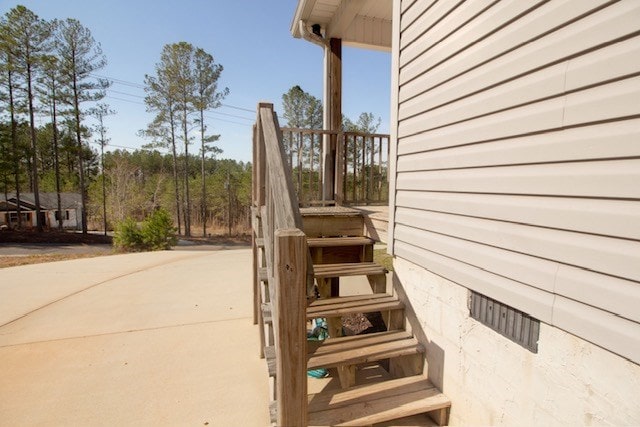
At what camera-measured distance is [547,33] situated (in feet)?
4.67

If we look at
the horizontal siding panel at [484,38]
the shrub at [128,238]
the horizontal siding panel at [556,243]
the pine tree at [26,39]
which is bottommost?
the shrub at [128,238]

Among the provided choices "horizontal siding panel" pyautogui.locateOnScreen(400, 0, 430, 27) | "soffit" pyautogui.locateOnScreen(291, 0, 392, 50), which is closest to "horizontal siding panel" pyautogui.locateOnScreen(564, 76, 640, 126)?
"horizontal siding panel" pyautogui.locateOnScreen(400, 0, 430, 27)

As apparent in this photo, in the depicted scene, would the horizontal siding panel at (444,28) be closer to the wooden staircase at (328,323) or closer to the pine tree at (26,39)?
the wooden staircase at (328,323)

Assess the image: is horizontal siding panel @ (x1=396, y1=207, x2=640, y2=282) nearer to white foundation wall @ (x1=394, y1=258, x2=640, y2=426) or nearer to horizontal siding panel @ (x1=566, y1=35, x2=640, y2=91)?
white foundation wall @ (x1=394, y1=258, x2=640, y2=426)

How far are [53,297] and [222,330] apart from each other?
3823mm

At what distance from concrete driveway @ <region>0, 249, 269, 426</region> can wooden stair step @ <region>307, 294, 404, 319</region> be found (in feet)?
3.26

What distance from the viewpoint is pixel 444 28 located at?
2.10m

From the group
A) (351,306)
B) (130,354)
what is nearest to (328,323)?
(351,306)

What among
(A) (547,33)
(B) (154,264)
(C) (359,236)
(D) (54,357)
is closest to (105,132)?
(B) (154,264)

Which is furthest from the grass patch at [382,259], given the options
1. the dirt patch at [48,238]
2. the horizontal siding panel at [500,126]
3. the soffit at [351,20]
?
the dirt patch at [48,238]

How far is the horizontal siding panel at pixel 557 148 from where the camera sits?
1152 mm

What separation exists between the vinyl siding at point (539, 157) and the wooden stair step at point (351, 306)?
0.53m

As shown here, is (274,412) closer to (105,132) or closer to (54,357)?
(54,357)

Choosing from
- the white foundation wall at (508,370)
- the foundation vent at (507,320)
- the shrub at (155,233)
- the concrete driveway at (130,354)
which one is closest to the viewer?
the white foundation wall at (508,370)
